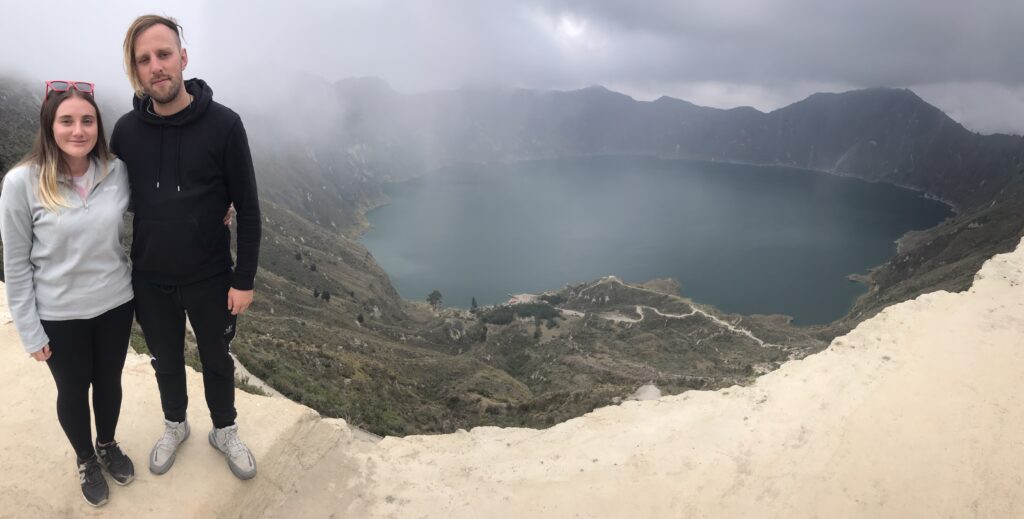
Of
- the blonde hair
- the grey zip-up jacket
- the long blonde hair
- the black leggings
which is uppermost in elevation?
the blonde hair

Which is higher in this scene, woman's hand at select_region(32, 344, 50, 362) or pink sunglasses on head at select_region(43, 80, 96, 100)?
pink sunglasses on head at select_region(43, 80, 96, 100)

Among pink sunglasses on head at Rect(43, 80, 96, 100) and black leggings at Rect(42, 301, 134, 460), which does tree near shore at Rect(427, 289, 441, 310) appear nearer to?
black leggings at Rect(42, 301, 134, 460)

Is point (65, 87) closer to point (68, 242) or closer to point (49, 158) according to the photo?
point (49, 158)

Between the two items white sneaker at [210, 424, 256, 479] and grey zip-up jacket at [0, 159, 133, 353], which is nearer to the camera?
grey zip-up jacket at [0, 159, 133, 353]

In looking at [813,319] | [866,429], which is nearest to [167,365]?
[866,429]

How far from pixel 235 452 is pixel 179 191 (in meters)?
2.87

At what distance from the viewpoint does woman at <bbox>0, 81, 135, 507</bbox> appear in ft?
12.5

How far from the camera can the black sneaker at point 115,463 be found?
198 inches

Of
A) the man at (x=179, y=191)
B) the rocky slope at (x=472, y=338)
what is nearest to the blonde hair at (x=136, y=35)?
the man at (x=179, y=191)

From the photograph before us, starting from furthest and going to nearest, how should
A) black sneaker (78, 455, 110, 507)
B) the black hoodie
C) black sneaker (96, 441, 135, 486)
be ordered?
black sneaker (96, 441, 135, 486) → black sneaker (78, 455, 110, 507) → the black hoodie

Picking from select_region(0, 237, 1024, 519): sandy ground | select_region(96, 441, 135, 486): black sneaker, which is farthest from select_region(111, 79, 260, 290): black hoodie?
select_region(0, 237, 1024, 519): sandy ground

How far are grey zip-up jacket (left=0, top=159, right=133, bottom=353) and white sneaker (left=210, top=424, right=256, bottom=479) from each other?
1.92 meters

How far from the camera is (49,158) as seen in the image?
383 centimetres

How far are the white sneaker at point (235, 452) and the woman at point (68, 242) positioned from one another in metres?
1.40
